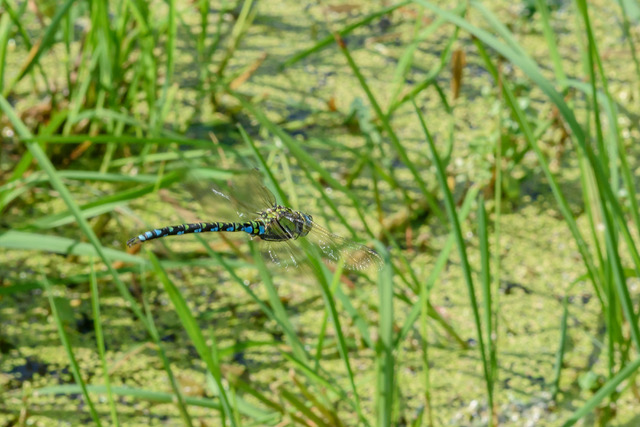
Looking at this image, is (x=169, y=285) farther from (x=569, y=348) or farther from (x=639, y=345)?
(x=569, y=348)

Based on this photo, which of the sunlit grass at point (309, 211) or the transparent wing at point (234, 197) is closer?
the transparent wing at point (234, 197)

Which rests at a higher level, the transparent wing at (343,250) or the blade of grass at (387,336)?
the transparent wing at (343,250)

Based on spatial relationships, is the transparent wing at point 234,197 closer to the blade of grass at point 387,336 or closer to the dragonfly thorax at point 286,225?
the dragonfly thorax at point 286,225

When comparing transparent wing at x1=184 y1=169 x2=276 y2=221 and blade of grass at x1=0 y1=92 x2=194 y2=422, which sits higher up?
transparent wing at x1=184 y1=169 x2=276 y2=221

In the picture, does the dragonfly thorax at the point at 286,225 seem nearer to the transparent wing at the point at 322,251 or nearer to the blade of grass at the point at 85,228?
the transparent wing at the point at 322,251

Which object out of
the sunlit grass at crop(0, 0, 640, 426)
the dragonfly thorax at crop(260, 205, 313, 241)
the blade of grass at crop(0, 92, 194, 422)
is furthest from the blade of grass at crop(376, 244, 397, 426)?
the blade of grass at crop(0, 92, 194, 422)

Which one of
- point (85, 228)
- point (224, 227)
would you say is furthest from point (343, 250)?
point (85, 228)

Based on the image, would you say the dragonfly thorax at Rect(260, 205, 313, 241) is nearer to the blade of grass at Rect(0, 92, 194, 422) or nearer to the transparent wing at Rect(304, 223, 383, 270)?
the transparent wing at Rect(304, 223, 383, 270)

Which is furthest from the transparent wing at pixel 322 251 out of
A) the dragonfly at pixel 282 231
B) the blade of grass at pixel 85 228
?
the blade of grass at pixel 85 228
